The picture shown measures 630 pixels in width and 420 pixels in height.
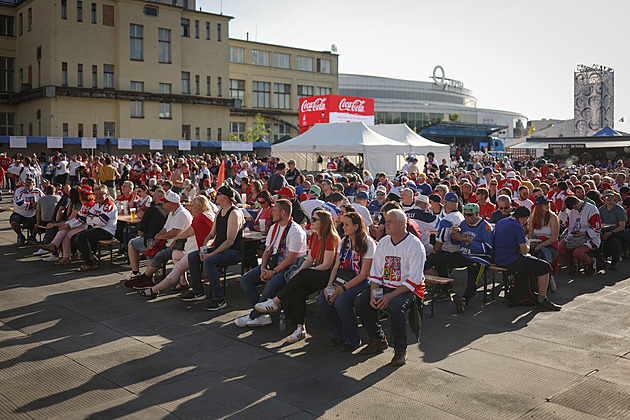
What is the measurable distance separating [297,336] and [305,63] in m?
68.1

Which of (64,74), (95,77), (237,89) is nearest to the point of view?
(64,74)

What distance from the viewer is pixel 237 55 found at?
220 ft

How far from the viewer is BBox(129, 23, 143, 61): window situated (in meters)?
51.7

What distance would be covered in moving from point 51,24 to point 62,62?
306 centimetres

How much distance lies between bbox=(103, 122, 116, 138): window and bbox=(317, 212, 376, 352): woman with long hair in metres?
48.0

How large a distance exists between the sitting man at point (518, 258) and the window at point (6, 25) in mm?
57047

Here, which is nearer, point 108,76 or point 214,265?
point 214,265

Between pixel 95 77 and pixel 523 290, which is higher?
pixel 95 77

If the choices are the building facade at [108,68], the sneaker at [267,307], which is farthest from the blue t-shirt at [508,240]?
the building facade at [108,68]

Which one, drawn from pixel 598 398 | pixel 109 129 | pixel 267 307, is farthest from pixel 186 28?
pixel 598 398

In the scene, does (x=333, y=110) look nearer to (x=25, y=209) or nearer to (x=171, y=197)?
(x=25, y=209)

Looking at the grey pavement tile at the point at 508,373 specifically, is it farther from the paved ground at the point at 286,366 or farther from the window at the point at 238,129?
the window at the point at 238,129

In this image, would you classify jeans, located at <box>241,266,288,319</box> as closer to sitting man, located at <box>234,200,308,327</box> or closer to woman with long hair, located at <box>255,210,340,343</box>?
sitting man, located at <box>234,200,308,327</box>

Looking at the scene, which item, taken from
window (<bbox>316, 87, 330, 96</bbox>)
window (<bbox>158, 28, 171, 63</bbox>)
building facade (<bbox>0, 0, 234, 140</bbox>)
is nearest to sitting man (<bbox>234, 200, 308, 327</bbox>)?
building facade (<bbox>0, 0, 234, 140</bbox>)
